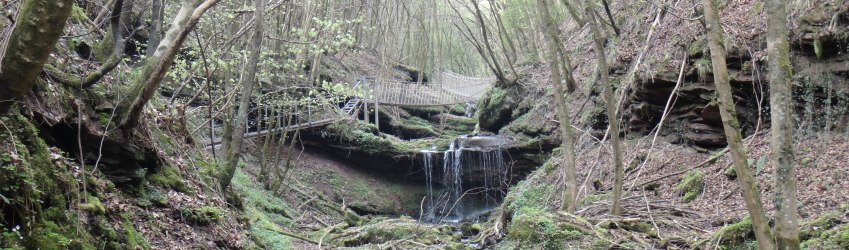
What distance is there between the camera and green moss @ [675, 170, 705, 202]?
8.98 m

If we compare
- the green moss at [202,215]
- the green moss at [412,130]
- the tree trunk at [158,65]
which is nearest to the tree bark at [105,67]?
the tree trunk at [158,65]

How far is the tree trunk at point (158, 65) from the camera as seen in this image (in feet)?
16.3

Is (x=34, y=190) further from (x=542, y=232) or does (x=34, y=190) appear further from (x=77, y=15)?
(x=542, y=232)

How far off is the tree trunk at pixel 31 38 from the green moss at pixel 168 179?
249 cm

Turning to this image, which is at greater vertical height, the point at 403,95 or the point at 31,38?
the point at 31,38

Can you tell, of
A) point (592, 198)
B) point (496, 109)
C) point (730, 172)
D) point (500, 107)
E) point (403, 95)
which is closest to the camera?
point (730, 172)

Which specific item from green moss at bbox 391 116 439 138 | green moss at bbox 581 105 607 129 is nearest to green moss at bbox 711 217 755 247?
green moss at bbox 581 105 607 129

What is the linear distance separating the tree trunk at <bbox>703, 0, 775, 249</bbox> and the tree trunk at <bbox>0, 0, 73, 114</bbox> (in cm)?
516

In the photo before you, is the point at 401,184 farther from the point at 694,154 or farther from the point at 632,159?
the point at 694,154

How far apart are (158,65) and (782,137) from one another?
207 inches

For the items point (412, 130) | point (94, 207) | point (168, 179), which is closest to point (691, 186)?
point (168, 179)

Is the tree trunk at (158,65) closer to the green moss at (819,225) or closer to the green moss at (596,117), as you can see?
the green moss at (819,225)

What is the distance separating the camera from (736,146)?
5047 mm

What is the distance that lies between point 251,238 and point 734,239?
227 inches
